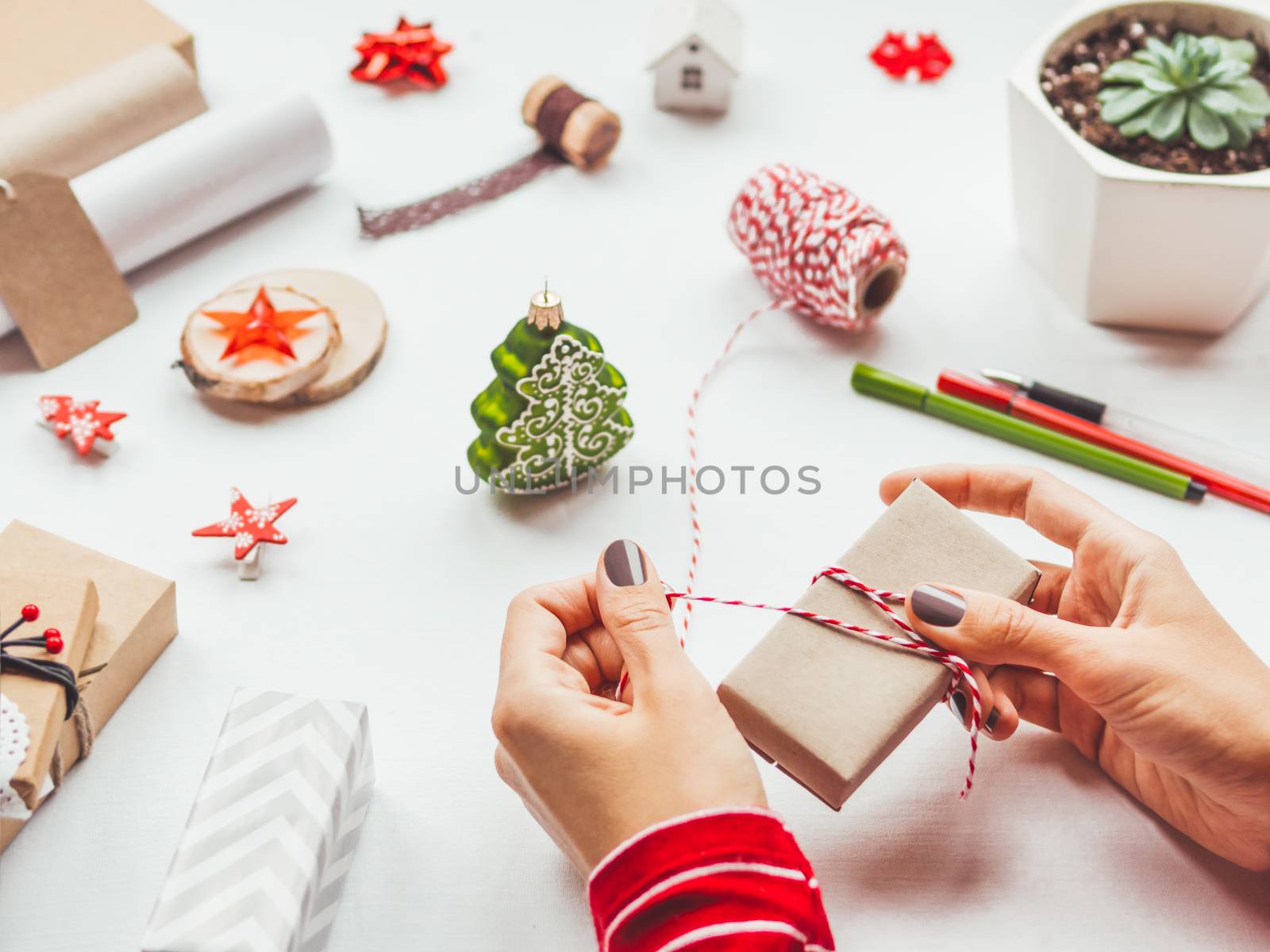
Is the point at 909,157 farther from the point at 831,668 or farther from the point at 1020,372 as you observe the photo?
the point at 831,668

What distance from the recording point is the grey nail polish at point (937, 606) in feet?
2.61

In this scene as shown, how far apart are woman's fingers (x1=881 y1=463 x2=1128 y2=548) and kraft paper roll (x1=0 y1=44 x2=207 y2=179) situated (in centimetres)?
86

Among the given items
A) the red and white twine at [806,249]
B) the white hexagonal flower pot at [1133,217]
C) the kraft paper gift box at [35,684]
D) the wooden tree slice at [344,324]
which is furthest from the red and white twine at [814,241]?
the kraft paper gift box at [35,684]

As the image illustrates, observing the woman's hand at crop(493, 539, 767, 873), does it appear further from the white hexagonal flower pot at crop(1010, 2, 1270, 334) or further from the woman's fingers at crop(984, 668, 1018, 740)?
the white hexagonal flower pot at crop(1010, 2, 1270, 334)

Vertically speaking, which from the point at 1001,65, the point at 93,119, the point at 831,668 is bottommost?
the point at 831,668

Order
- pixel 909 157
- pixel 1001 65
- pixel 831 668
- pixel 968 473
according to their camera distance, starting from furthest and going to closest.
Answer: pixel 1001 65
pixel 909 157
pixel 968 473
pixel 831 668

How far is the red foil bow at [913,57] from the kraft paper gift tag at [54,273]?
94 centimetres

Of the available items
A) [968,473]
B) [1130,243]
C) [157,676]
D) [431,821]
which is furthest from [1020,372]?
[157,676]

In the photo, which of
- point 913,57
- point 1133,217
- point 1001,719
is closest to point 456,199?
point 913,57

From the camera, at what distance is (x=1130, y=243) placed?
1.14 metres

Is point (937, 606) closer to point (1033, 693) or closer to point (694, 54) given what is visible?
point (1033, 693)

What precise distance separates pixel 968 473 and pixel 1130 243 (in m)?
0.37

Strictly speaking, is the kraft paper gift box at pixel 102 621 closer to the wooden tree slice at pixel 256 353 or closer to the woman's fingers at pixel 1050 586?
the wooden tree slice at pixel 256 353

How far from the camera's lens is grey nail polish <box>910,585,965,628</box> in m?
0.80
